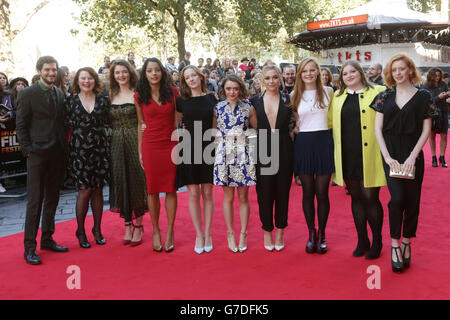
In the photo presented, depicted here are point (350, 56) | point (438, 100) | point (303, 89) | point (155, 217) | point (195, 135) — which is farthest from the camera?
point (350, 56)

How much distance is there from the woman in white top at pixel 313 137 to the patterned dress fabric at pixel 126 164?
64.6 inches

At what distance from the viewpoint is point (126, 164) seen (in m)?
4.70

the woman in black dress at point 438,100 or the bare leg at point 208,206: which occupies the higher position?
the woman in black dress at point 438,100

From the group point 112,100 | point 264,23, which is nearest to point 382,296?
point 112,100

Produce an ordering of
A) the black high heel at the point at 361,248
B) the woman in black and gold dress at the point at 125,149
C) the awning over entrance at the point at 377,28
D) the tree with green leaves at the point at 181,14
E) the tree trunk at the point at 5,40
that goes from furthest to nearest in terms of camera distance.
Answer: the awning over entrance at the point at 377,28 → the tree with green leaves at the point at 181,14 → the tree trunk at the point at 5,40 → the woman in black and gold dress at the point at 125,149 → the black high heel at the point at 361,248

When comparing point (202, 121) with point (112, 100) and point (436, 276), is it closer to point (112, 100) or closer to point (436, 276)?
point (112, 100)

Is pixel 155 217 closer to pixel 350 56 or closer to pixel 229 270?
pixel 229 270

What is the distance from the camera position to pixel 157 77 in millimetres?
4441

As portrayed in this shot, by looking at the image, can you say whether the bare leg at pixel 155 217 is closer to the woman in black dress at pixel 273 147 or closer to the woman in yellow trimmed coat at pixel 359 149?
the woman in black dress at pixel 273 147

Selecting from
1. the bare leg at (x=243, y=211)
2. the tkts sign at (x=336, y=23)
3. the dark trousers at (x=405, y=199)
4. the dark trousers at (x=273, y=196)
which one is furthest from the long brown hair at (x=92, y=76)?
the tkts sign at (x=336, y=23)

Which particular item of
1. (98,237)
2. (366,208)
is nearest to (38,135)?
(98,237)

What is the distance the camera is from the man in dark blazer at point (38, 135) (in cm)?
430

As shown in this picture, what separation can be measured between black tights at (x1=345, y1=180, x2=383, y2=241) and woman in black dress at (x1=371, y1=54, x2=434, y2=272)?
307 millimetres

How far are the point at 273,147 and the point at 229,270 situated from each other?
4.05 feet
